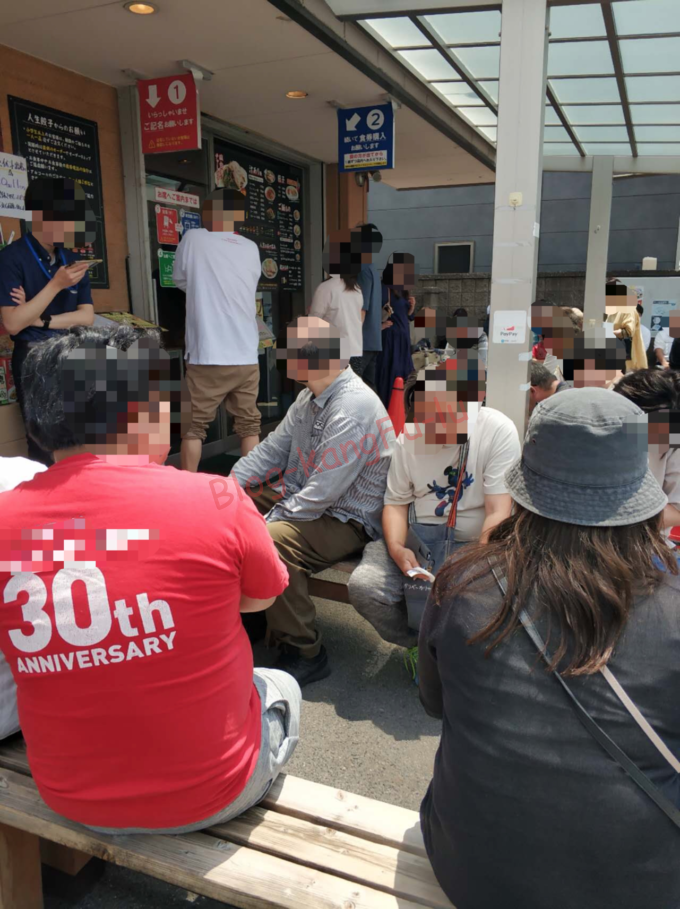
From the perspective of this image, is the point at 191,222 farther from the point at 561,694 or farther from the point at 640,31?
the point at 561,694

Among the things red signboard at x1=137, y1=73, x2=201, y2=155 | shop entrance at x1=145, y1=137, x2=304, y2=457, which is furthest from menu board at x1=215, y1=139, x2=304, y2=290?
red signboard at x1=137, y1=73, x2=201, y2=155

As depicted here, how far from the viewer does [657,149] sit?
10.3 meters

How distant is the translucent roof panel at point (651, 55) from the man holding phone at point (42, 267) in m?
4.75

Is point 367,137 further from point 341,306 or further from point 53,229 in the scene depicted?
point 53,229

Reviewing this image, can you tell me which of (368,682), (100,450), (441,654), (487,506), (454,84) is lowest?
(368,682)

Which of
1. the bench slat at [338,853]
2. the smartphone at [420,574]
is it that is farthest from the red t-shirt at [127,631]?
the smartphone at [420,574]

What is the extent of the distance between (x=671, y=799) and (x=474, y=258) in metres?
18.7

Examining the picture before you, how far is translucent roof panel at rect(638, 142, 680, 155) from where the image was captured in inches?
395

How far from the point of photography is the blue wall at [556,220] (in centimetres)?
1748

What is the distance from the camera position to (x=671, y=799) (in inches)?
47.5

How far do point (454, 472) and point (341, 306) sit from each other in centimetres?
307

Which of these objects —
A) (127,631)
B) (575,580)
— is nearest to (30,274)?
(127,631)

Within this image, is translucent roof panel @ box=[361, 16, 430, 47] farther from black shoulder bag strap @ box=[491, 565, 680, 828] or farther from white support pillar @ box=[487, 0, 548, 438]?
black shoulder bag strap @ box=[491, 565, 680, 828]

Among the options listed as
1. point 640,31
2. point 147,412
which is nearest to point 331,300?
point 640,31
